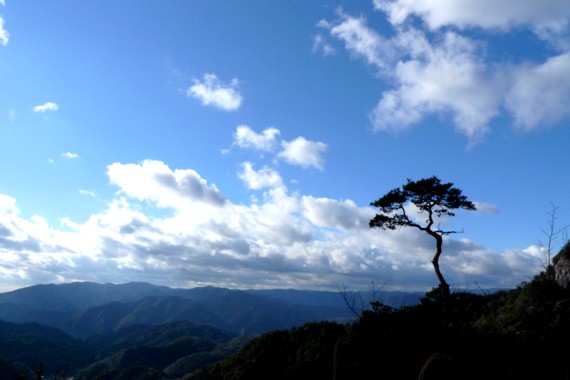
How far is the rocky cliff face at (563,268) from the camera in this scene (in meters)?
25.3

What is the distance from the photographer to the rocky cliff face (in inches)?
997

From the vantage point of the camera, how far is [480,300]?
98.0 ft

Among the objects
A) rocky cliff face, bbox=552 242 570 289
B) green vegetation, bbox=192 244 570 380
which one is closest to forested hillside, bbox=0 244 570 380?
green vegetation, bbox=192 244 570 380

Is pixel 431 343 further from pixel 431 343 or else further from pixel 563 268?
pixel 563 268

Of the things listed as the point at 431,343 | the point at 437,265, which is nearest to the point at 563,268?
the point at 437,265

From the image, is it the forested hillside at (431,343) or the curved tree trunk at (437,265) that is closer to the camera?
the forested hillside at (431,343)

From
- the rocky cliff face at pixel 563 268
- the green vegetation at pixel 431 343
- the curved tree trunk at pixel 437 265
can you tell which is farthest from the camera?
the curved tree trunk at pixel 437 265

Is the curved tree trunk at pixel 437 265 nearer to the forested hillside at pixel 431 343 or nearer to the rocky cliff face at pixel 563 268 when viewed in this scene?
the forested hillside at pixel 431 343

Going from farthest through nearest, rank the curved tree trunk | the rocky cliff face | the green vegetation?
the curved tree trunk → the rocky cliff face → the green vegetation

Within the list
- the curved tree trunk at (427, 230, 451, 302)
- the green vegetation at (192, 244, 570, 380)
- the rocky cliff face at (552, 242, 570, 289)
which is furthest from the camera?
the curved tree trunk at (427, 230, 451, 302)

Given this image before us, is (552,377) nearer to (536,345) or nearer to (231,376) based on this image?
(536,345)

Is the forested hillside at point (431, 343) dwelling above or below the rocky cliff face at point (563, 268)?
below

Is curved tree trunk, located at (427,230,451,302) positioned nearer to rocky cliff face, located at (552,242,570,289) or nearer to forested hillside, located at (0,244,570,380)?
forested hillside, located at (0,244,570,380)

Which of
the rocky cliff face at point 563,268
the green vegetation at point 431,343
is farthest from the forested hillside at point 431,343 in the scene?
the rocky cliff face at point 563,268
